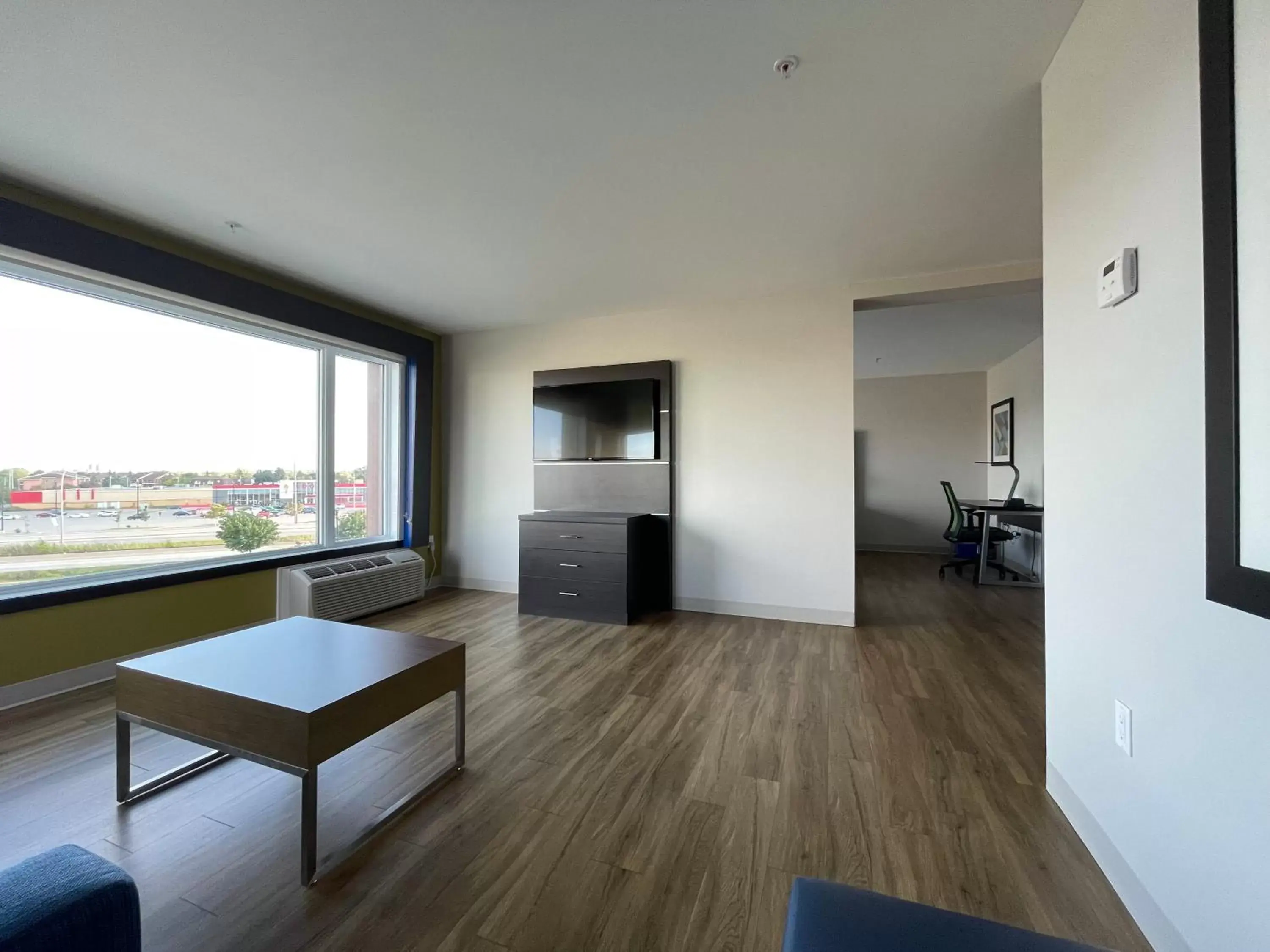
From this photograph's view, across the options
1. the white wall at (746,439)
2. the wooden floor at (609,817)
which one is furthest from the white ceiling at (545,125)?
the wooden floor at (609,817)

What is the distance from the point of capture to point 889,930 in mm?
743

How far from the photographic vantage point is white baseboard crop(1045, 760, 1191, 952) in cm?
108

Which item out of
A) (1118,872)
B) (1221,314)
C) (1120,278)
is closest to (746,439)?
(1120,278)

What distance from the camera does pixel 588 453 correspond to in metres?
4.30

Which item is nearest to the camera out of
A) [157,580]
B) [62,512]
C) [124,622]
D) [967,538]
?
[62,512]

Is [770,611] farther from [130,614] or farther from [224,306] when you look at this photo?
[224,306]

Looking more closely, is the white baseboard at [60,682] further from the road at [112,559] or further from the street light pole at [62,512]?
the street light pole at [62,512]

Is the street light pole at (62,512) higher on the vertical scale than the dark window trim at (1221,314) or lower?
lower

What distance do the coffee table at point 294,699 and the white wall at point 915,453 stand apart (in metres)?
6.55

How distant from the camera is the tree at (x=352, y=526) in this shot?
160 inches

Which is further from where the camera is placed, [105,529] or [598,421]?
[598,421]

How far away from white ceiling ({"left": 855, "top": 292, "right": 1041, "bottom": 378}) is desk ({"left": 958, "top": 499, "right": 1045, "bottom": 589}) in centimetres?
173

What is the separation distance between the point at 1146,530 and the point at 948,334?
15.1ft

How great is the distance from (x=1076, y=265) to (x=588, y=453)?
3325 millimetres
